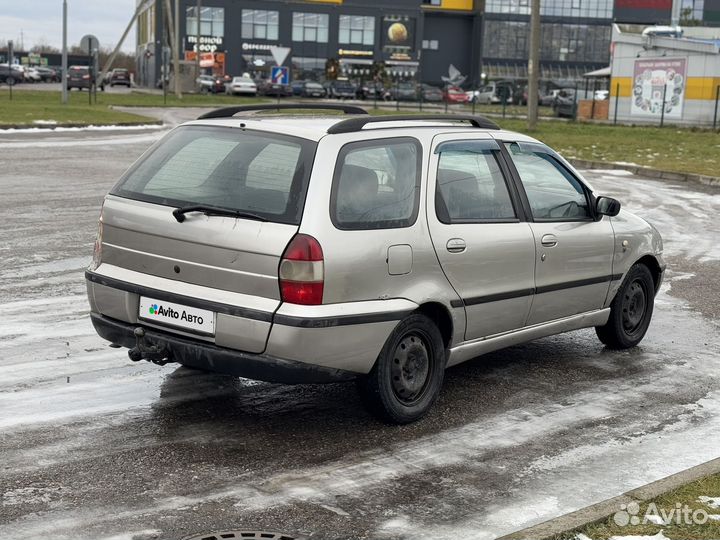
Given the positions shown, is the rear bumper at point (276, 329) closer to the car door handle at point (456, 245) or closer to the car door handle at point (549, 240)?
the car door handle at point (456, 245)

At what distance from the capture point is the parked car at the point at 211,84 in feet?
268

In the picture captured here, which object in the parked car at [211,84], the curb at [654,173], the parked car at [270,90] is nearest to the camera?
the curb at [654,173]

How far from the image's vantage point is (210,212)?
222 inches

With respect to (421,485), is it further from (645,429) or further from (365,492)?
(645,429)

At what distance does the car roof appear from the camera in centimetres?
580

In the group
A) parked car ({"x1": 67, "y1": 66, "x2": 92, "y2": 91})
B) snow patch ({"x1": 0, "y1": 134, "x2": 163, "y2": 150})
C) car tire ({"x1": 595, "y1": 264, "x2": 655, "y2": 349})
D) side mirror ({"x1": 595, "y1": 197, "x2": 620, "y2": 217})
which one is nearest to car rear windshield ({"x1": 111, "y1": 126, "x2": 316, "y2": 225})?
side mirror ({"x1": 595, "y1": 197, "x2": 620, "y2": 217})

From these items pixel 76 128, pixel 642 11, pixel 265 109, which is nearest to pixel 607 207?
pixel 265 109

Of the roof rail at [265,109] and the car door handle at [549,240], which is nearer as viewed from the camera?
the roof rail at [265,109]

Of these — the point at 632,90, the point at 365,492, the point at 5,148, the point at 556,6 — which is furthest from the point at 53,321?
the point at 556,6

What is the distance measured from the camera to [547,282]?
22.7 ft

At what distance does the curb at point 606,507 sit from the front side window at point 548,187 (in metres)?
2.15

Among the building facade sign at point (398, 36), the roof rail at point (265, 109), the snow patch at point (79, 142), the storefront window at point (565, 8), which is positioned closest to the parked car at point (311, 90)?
the building facade sign at point (398, 36)

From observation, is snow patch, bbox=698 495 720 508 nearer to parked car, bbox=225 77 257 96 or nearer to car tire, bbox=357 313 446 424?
car tire, bbox=357 313 446 424

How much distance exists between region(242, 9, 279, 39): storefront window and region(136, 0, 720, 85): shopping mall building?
0.09m
